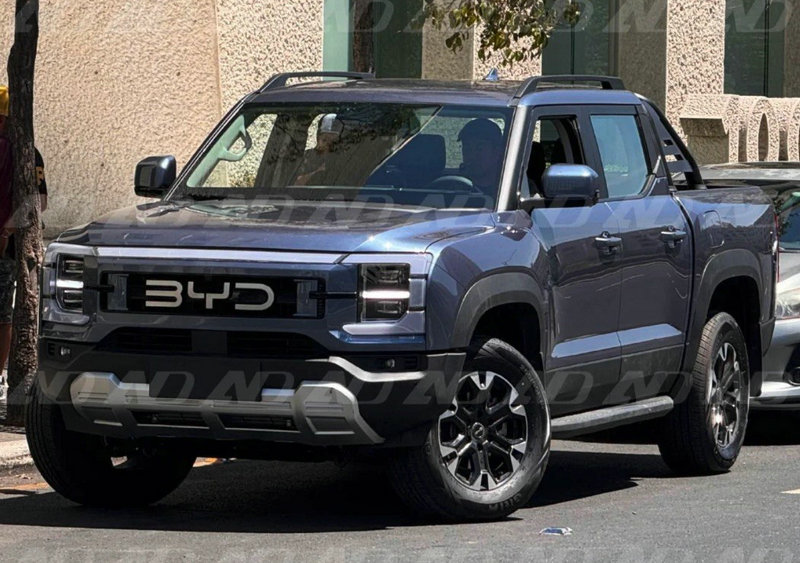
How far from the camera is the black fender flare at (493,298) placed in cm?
789

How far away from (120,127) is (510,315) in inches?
336

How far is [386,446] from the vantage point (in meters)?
7.81

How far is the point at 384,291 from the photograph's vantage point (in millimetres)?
7711

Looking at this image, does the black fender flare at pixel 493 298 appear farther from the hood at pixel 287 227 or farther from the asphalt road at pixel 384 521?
the asphalt road at pixel 384 521

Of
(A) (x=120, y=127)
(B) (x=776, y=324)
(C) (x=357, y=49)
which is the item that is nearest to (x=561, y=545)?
(B) (x=776, y=324)

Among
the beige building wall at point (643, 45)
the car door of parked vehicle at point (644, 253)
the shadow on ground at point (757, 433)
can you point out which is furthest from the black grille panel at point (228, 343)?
the beige building wall at point (643, 45)

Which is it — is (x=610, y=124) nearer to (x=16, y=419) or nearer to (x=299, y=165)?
(x=299, y=165)

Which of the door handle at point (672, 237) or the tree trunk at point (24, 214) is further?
the tree trunk at point (24, 214)

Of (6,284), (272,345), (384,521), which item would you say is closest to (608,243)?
(384,521)

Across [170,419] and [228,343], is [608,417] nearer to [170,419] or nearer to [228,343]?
[228,343]

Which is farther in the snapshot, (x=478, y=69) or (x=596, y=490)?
(x=478, y=69)

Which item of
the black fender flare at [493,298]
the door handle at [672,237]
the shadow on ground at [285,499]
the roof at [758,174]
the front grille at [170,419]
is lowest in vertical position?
the shadow on ground at [285,499]

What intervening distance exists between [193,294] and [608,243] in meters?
2.29

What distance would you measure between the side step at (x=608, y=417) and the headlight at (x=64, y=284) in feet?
7.28
